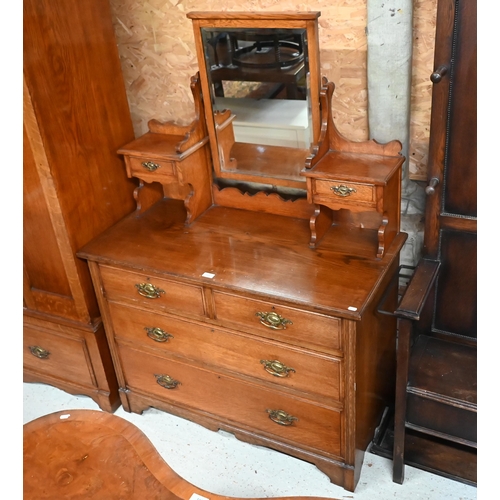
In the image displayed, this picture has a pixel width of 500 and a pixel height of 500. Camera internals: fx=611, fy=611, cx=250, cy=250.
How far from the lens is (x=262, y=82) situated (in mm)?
2186

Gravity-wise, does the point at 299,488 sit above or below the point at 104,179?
below

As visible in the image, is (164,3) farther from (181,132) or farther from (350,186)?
(350,186)

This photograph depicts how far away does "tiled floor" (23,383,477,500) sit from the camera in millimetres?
2305

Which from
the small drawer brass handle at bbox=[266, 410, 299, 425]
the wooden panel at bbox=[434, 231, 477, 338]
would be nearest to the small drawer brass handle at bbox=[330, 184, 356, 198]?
the wooden panel at bbox=[434, 231, 477, 338]

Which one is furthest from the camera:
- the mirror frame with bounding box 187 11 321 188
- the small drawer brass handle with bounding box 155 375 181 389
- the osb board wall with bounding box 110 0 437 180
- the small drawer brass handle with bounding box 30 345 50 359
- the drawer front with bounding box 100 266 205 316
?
the small drawer brass handle with bounding box 30 345 50 359

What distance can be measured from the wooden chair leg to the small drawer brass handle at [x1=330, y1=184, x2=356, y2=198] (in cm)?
46

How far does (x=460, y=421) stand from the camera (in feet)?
6.88

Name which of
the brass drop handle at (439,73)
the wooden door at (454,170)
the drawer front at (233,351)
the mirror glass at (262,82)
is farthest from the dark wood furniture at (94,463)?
the brass drop handle at (439,73)

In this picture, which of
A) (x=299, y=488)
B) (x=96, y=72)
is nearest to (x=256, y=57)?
(x=96, y=72)

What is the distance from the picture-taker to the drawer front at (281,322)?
2.03m

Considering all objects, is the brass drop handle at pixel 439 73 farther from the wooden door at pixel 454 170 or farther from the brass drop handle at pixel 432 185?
the brass drop handle at pixel 432 185

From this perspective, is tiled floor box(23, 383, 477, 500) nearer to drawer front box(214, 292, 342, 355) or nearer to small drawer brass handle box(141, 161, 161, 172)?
drawer front box(214, 292, 342, 355)

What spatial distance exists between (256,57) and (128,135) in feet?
2.45

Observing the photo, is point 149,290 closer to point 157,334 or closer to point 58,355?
point 157,334
